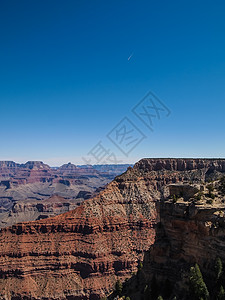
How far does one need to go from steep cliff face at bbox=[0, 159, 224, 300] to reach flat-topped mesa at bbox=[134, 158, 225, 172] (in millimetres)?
15949

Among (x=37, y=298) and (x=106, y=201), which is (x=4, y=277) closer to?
(x=37, y=298)

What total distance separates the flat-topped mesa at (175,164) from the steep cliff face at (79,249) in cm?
1595

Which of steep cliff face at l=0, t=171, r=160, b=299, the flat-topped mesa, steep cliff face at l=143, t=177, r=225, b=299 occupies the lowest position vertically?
steep cliff face at l=0, t=171, r=160, b=299

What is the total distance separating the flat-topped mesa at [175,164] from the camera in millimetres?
126875

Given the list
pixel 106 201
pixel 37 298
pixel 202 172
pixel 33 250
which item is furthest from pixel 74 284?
pixel 202 172

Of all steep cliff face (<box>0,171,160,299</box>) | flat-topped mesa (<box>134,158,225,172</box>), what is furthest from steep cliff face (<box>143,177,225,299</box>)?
flat-topped mesa (<box>134,158,225,172</box>)

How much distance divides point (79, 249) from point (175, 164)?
223ft

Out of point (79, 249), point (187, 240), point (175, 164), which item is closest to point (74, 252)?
point (79, 249)

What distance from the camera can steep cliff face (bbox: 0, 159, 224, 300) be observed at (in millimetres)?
81250

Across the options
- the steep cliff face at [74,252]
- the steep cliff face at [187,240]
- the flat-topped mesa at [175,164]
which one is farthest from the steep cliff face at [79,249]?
the steep cliff face at [187,240]

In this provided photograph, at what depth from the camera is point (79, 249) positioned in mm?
88750

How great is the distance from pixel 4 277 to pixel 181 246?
67.4 m

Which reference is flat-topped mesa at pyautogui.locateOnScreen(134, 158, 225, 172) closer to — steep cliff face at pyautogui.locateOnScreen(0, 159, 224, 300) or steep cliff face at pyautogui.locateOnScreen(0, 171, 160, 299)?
steep cliff face at pyautogui.locateOnScreen(0, 159, 224, 300)

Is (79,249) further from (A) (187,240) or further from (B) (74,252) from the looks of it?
(A) (187,240)
